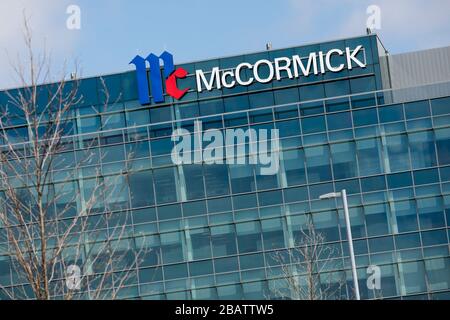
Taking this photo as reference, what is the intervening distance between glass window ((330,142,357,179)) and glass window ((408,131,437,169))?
8.95ft

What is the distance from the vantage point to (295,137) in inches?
2094

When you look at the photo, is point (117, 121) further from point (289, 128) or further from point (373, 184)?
point (373, 184)

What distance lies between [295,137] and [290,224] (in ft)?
13.4

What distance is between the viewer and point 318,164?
53125mm

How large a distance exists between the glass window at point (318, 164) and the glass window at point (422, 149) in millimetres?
3940

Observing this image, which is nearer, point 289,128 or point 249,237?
point 249,237

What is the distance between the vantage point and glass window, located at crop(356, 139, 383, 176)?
52.6m

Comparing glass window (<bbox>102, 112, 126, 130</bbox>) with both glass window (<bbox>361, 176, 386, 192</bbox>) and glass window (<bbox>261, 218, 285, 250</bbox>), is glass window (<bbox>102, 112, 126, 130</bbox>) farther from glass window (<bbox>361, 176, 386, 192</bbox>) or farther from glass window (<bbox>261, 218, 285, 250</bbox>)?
glass window (<bbox>361, 176, 386, 192</bbox>)

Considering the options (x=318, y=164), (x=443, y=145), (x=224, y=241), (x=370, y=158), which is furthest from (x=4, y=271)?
(x=443, y=145)

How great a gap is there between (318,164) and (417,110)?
17.1 ft

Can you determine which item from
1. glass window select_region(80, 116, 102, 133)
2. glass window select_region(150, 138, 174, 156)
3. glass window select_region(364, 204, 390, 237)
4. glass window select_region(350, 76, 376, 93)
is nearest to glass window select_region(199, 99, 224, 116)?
glass window select_region(80, 116, 102, 133)
